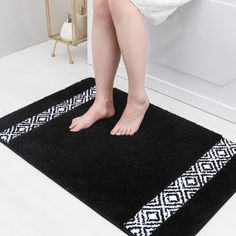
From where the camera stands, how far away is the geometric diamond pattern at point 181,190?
1023 millimetres

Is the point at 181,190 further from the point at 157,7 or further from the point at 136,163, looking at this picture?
the point at 157,7

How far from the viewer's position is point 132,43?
3.89ft

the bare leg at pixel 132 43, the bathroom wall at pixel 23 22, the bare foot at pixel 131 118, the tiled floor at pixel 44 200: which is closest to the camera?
the tiled floor at pixel 44 200

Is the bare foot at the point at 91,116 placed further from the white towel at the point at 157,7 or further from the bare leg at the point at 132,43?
the white towel at the point at 157,7

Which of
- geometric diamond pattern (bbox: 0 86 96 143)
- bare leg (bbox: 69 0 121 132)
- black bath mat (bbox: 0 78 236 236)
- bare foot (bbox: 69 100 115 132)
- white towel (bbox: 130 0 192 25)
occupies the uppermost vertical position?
white towel (bbox: 130 0 192 25)

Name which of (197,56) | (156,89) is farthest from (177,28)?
(156,89)

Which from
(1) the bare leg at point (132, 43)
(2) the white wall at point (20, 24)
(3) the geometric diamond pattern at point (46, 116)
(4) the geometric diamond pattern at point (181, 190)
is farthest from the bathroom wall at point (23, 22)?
(4) the geometric diamond pattern at point (181, 190)

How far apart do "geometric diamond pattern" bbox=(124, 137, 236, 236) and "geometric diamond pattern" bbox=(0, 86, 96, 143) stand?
1.72ft

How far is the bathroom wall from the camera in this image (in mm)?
1857

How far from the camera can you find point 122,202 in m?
1.08

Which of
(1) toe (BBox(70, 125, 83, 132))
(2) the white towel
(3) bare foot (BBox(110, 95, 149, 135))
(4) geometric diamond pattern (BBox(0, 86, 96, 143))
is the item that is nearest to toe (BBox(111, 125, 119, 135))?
(3) bare foot (BBox(110, 95, 149, 135))

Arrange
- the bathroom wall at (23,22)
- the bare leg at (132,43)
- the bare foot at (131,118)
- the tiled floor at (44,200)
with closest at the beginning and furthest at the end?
the tiled floor at (44,200) → the bare leg at (132,43) → the bare foot at (131,118) → the bathroom wall at (23,22)

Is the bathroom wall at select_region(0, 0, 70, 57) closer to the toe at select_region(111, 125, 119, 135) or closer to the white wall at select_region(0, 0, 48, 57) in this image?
the white wall at select_region(0, 0, 48, 57)

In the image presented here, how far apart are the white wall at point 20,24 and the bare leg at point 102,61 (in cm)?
73
